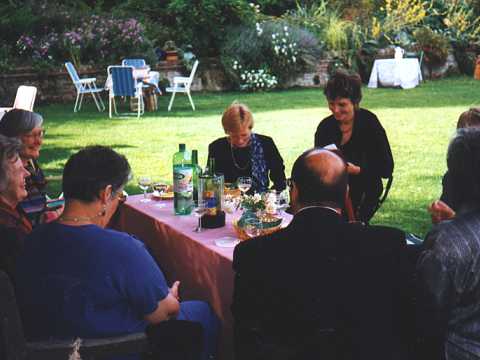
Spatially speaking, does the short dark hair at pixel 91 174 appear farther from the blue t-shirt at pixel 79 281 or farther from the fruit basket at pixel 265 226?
the fruit basket at pixel 265 226

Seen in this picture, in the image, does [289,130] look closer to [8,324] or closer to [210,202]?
[210,202]

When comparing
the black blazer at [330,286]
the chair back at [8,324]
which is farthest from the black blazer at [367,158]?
the chair back at [8,324]

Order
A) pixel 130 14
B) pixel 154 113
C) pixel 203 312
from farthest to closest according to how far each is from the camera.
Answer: pixel 130 14 < pixel 154 113 < pixel 203 312

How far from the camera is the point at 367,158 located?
13.9 ft

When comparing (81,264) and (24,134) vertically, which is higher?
(24,134)

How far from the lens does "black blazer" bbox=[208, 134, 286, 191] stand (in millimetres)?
4160

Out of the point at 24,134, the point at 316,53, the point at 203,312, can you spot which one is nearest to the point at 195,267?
the point at 203,312

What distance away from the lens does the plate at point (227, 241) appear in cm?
282

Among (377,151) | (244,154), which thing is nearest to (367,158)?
(377,151)

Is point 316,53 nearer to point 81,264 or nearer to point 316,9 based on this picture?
point 316,9

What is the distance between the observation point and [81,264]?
6.73ft

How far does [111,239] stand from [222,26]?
16.0m

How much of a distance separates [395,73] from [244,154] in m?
12.4

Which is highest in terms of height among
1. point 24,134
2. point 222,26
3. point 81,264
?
point 222,26
